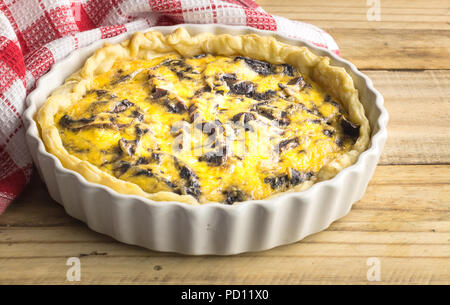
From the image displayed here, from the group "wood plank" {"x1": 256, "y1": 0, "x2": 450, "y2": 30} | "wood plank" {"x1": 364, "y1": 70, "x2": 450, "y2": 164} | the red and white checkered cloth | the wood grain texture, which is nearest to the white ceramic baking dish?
the wood grain texture

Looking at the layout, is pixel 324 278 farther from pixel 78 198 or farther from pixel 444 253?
pixel 78 198

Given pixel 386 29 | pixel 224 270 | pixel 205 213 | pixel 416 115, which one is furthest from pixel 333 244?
pixel 386 29

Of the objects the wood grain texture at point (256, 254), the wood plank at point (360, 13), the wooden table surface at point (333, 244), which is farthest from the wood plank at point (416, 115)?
the wood plank at point (360, 13)

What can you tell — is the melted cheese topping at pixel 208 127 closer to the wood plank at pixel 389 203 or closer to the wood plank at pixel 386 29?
the wood plank at pixel 389 203

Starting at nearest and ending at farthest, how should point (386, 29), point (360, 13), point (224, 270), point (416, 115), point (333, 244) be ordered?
point (224, 270)
point (333, 244)
point (416, 115)
point (386, 29)
point (360, 13)

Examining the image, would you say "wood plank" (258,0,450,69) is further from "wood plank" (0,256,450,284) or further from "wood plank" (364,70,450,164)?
"wood plank" (0,256,450,284)

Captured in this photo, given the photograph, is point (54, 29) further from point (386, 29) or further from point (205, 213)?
point (386, 29)

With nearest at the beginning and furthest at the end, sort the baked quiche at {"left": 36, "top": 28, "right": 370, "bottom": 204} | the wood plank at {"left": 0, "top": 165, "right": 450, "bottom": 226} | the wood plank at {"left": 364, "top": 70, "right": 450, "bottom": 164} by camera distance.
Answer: the baked quiche at {"left": 36, "top": 28, "right": 370, "bottom": 204} < the wood plank at {"left": 0, "top": 165, "right": 450, "bottom": 226} < the wood plank at {"left": 364, "top": 70, "right": 450, "bottom": 164}
